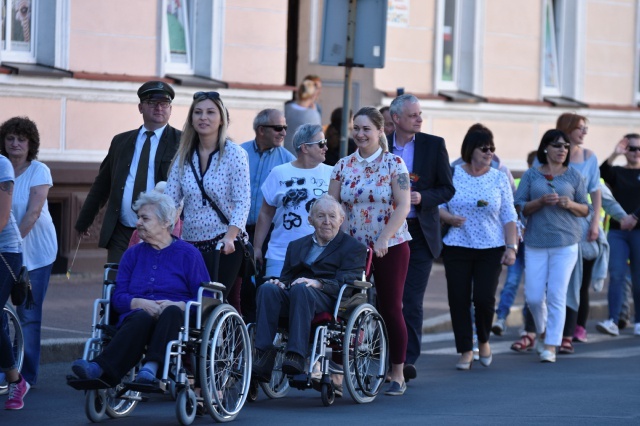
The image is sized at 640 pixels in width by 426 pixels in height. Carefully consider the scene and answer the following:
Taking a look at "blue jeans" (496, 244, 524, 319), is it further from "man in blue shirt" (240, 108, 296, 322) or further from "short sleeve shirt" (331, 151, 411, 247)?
"short sleeve shirt" (331, 151, 411, 247)

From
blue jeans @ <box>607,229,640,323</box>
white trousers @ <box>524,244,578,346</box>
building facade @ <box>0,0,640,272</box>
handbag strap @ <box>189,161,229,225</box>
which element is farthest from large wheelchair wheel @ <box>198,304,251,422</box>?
building facade @ <box>0,0,640,272</box>

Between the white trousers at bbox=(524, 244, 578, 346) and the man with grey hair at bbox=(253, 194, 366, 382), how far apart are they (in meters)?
3.22

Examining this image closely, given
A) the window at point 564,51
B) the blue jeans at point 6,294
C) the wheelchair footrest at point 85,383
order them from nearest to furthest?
the wheelchair footrest at point 85,383 → the blue jeans at point 6,294 → the window at point 564,51

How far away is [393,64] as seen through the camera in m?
20.4

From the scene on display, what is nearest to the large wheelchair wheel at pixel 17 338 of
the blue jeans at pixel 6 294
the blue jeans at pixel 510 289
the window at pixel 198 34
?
the blue jeans at pixel 6 294

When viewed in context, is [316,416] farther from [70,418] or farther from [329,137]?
[329,137]

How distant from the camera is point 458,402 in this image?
409 inches

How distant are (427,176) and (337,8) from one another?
2.75 m

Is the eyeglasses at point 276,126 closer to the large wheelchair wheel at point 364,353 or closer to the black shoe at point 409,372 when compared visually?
the black shoe at point 409,372

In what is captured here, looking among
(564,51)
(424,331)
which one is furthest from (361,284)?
(564,51)

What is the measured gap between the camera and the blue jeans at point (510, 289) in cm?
Result: 1510

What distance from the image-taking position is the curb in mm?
11984

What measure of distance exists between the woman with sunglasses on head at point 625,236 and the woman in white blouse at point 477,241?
3.05 m

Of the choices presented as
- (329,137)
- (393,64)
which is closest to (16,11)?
(329,137)
